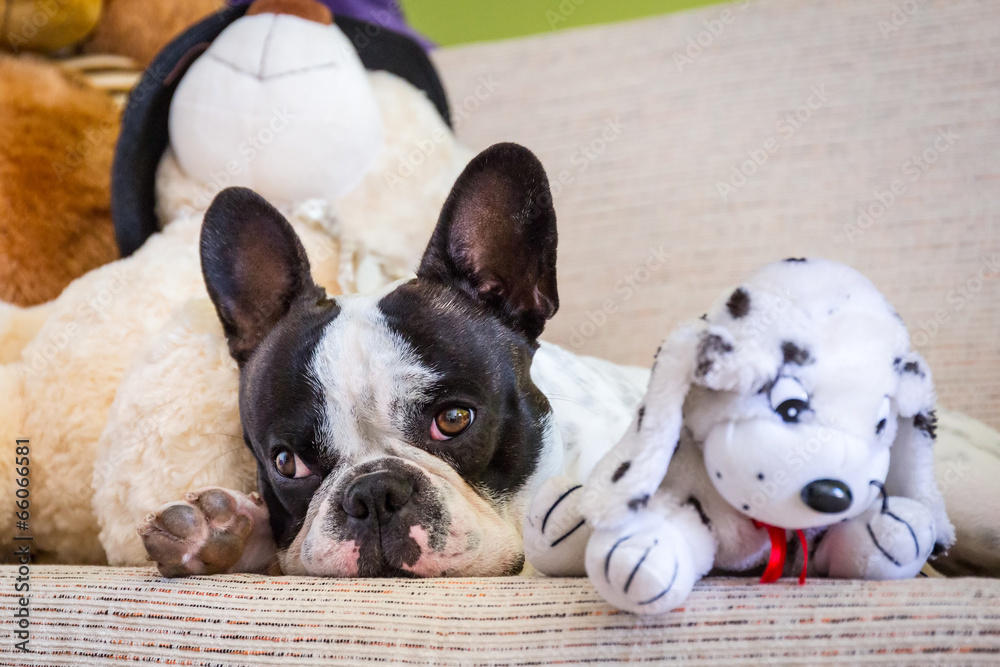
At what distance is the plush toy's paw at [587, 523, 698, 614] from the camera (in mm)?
654

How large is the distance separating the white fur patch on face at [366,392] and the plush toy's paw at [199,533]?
0.52 feet

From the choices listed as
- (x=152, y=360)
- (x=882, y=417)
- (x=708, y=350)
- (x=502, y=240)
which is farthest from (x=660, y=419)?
(x=152, y=360)

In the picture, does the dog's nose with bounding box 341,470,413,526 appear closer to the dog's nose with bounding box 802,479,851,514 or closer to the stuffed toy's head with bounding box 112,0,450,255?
the dog's nose with bounding box 802,479,851,514

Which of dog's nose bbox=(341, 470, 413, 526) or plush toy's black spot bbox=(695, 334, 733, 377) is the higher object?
plush toy's black spot bbox=(695, 334, 733, 377)

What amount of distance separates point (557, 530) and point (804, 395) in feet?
0.91

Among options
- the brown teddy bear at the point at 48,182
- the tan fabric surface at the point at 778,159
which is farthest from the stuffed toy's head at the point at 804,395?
the brown teddy bear at the point at 48,182

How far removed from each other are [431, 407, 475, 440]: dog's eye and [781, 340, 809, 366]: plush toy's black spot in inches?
20.0

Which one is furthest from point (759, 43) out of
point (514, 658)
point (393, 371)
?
point (514, 658)

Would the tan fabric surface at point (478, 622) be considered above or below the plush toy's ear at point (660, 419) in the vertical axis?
below

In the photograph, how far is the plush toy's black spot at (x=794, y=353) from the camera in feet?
2.19

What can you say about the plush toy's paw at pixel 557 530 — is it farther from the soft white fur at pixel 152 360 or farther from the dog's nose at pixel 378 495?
the soft white fur at pixel 152 360

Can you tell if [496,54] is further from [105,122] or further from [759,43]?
[105,122]

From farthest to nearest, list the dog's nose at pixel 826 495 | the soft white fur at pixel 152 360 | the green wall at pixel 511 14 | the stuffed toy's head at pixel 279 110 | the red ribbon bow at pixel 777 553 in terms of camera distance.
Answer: the green wall at pixel 511 14 < the stuffed toy's head at pixel 279 110 < the soft white fur at pixel 152 360 < the red ribbon bow at pixel 777 553 < the dog's nose at pixel 826 495

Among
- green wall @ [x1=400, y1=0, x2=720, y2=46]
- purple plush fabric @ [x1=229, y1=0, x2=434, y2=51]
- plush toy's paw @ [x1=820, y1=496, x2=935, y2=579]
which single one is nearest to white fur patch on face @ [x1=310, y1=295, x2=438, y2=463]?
plush toy's paw @ [x1=820, y1=496, x2=935, y2=579]
